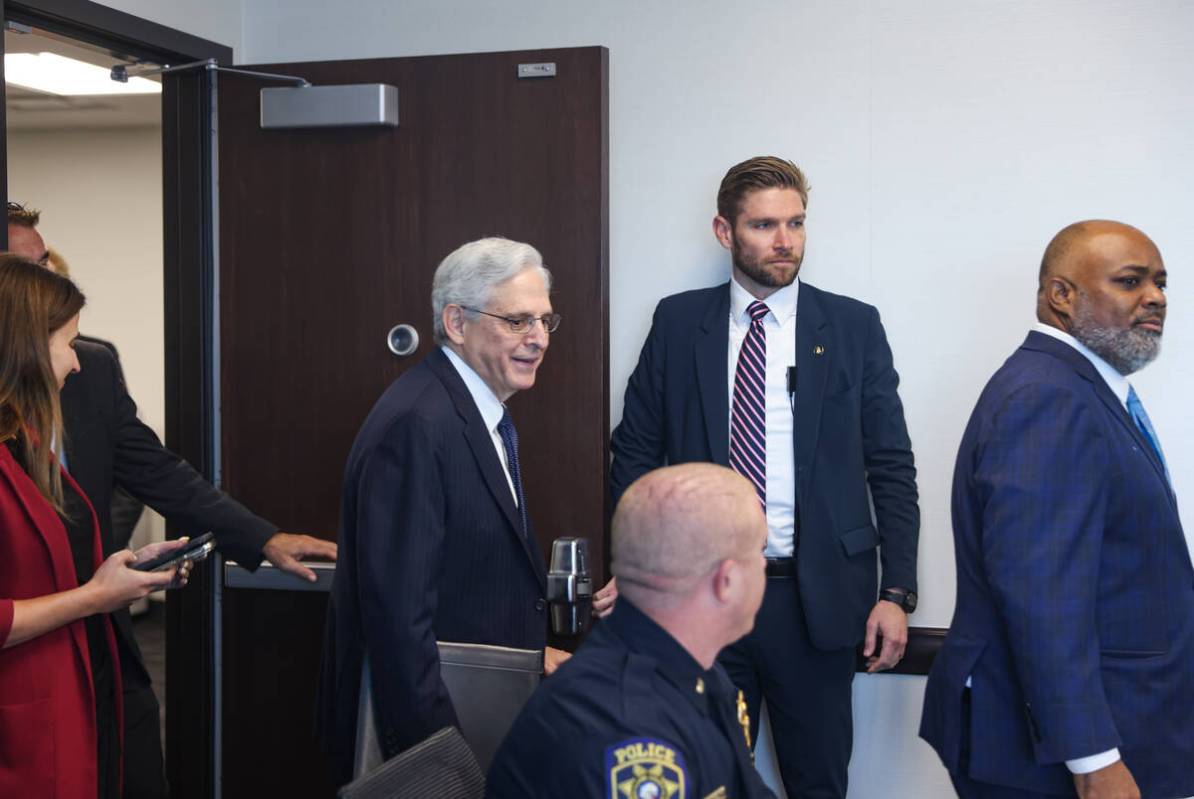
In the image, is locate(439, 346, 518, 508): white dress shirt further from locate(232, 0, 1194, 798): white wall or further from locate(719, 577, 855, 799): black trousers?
locate(232, 0, 1194, 798): white wall

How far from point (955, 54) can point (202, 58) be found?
6.61 ft

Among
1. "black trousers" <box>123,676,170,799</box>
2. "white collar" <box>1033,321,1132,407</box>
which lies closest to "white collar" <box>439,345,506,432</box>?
"black trousers" <box>123,676,170,799</box>

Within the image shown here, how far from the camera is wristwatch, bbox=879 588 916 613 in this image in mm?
2746

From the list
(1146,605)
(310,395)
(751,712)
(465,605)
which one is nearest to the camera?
(1146,605)

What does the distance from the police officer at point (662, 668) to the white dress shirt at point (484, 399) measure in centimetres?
77

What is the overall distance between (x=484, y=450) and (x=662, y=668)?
0.80 meters

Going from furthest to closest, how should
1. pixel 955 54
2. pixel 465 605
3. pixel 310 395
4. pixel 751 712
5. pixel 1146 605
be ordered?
pixel 310 395
pixel 955 54
pixel 751 712
pixel 465 605
pixel 1146 605

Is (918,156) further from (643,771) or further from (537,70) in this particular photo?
(643,771)

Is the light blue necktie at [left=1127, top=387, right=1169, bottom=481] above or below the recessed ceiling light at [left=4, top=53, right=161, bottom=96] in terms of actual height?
below

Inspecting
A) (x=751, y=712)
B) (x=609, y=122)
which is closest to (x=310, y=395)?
(x=609, y=122)

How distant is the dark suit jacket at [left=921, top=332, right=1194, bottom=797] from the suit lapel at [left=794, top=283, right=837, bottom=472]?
2.17 ft

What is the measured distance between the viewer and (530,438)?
3.05 metres

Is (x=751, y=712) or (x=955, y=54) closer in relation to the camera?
(x=751, y=712)

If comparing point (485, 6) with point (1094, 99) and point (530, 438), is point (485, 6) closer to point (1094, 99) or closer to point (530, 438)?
point (530, 438)
